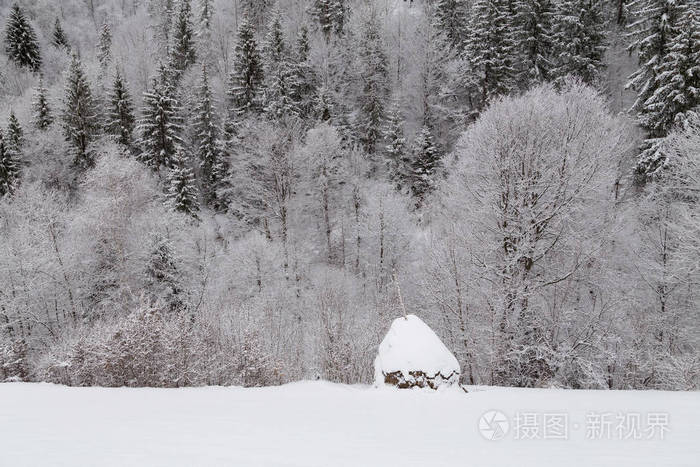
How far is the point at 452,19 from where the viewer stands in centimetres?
4303

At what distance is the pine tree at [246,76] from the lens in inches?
1582

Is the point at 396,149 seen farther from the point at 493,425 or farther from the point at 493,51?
the point at 493,425

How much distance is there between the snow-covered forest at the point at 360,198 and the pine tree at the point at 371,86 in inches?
9.4

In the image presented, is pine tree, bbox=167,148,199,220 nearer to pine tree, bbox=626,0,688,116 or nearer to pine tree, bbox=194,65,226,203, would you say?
pine tree, bbox=194,65,226,203

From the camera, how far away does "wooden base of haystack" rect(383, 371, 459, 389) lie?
754cm

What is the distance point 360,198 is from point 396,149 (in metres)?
5.94

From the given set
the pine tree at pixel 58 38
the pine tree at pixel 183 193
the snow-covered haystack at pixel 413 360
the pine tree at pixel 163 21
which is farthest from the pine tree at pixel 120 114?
the snow-covered haystack at pixel 413 360

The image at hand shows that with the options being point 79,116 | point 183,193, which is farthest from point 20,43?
point 183,193

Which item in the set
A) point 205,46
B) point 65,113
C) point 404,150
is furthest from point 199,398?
point 205,46

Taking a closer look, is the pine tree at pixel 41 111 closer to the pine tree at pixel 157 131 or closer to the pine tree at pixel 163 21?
the pine tree at pixel 157 131

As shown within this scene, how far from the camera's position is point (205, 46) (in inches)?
2094

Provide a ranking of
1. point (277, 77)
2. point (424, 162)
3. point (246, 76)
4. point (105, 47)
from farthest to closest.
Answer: point (105, 47)
point (246, 76)
point (277, 77)
point (424, 162)

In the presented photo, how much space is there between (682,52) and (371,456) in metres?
28.7

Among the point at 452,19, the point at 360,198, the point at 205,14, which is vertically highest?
Answer: the point at 205,14
